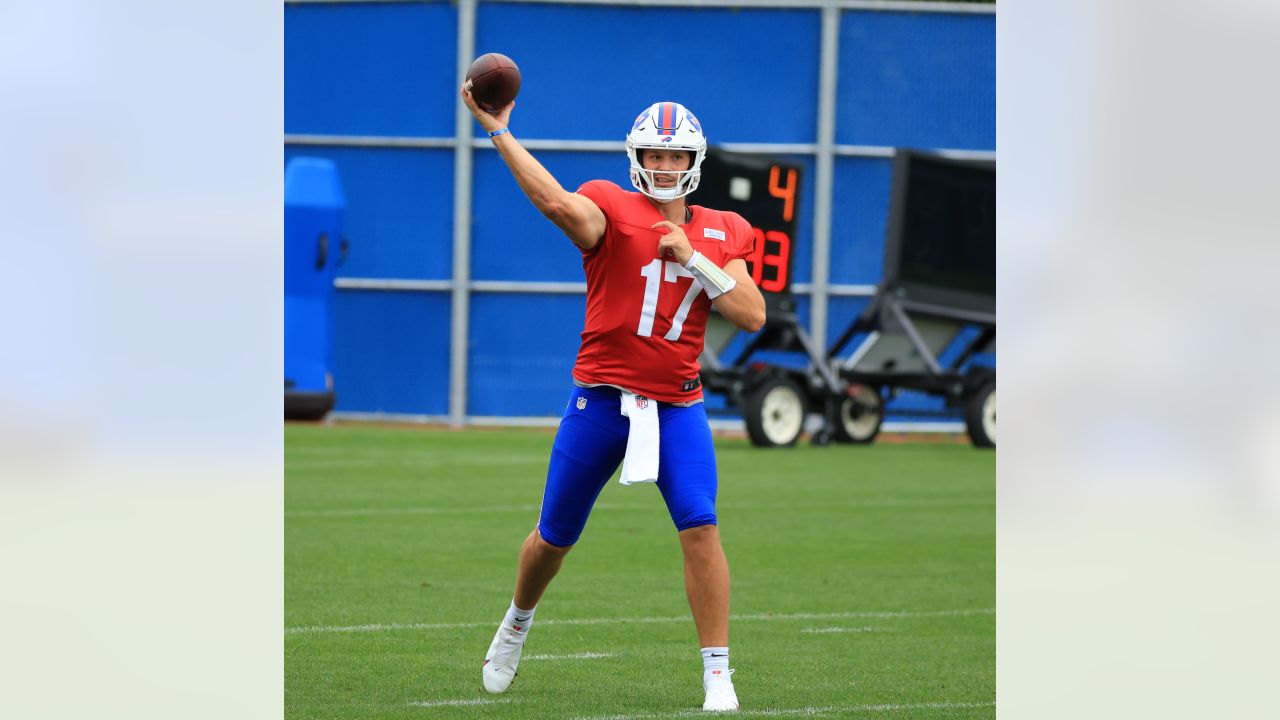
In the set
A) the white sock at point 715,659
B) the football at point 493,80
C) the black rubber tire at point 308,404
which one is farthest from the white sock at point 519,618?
the black rubber tire at point 308,404

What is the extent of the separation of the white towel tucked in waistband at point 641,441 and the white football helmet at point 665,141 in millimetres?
712

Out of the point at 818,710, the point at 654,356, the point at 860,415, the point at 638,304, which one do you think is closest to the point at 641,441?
the point at 654,356

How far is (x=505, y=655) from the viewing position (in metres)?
6.31

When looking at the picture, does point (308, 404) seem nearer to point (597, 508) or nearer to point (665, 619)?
point (597, 508)

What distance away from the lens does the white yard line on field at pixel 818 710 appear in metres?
5.80

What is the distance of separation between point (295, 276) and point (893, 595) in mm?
13661

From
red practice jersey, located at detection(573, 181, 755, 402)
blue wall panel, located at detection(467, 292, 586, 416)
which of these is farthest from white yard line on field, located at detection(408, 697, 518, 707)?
blue wall panel, located at detection(467, 292, 586, 416)

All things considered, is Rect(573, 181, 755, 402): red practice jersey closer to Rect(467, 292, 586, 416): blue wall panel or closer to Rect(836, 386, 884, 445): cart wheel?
Rect(836, 386, 884, 445): cart wheel

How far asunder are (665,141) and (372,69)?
18.5 metres

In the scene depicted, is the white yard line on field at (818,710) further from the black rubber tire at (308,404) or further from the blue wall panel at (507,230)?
the blue wall panel at (507,230)

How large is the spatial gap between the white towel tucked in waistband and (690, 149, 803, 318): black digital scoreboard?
13.0 m

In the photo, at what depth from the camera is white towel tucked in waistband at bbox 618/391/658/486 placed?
5949 mm
